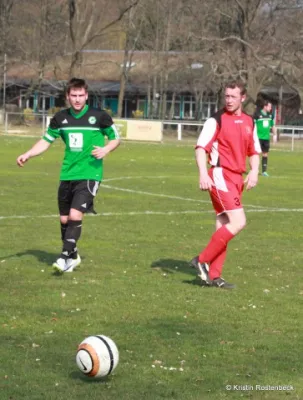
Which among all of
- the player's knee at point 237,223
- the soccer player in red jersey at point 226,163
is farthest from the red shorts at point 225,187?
the player's knee at point 237,223

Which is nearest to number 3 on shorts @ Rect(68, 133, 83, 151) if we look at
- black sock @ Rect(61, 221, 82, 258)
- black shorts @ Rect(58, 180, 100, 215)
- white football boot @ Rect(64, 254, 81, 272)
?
black shorts @ Rect(58, 180, 100, 215)

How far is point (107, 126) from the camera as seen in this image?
10711mm

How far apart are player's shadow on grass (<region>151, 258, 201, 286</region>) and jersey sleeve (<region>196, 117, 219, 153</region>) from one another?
1560mm

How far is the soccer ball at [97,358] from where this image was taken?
20.4 feet

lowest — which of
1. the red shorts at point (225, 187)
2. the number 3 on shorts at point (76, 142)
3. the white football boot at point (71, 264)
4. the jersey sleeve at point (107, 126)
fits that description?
the white football boot at point (71, 264)

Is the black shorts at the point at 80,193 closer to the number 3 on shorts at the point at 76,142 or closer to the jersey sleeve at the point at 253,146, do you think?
the number 3 on shorts at the point at 76,142

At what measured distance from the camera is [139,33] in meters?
76.6

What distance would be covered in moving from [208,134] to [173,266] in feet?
6.92

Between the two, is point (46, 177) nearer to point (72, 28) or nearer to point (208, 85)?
point (72, 28)

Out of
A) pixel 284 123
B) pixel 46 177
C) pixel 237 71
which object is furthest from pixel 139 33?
pixel 46 177

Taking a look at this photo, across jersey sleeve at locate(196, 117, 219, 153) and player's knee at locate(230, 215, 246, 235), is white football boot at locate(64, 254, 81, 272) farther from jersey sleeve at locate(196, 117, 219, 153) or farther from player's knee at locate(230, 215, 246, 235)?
jersey sleeve at locate(196, 117, 219, 153)

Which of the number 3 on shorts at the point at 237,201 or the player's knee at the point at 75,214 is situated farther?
the player's knee at the point at 75,214

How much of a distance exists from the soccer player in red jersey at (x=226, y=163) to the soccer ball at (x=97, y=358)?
12.5 ft

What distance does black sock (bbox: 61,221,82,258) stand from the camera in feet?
34.6
